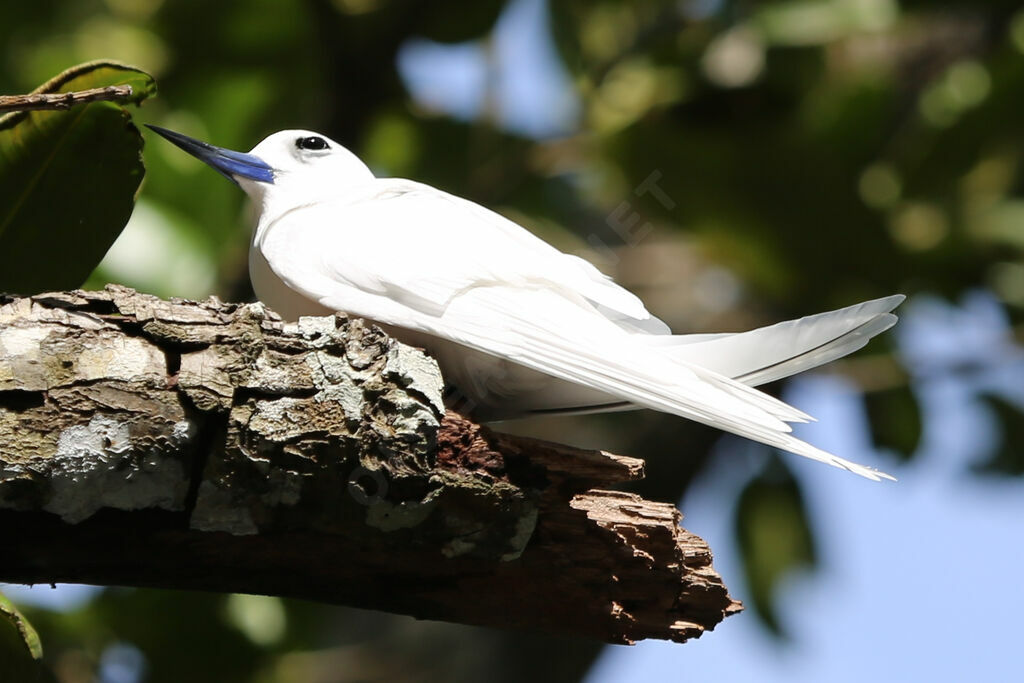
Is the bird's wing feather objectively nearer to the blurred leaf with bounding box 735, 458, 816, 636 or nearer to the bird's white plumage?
the bird's white plumage

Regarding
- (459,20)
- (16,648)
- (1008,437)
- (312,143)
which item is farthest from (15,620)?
(1008,437)

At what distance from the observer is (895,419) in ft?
21.5

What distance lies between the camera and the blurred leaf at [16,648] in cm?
204

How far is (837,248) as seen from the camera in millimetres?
5938

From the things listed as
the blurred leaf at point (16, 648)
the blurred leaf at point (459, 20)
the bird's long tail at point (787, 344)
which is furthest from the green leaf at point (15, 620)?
the blurred leaf at point (459, 20)

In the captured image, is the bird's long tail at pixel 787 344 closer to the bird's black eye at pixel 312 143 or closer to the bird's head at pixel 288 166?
the bird's head at pixel 288 166

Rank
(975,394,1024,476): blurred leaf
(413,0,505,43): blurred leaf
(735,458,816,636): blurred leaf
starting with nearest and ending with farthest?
(413,0,505,43): blurred leaf
(975,394,1024,476): blurred leaf
(735,458,816,636): blurred leaf

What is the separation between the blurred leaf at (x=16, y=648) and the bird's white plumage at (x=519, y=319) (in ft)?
2.95

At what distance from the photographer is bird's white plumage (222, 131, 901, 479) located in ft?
7.66

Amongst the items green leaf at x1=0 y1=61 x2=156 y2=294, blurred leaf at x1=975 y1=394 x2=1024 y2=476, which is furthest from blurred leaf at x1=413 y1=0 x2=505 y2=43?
blurred leaf at x1=975 y1=394 x2=1024 y2=476

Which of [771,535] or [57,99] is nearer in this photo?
[57,99]

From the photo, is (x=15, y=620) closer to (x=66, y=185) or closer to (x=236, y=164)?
(x=66, y=185)

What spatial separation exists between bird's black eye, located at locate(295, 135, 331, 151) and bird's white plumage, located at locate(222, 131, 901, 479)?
576 mm

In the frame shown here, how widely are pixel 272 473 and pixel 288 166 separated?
1.65 metres
